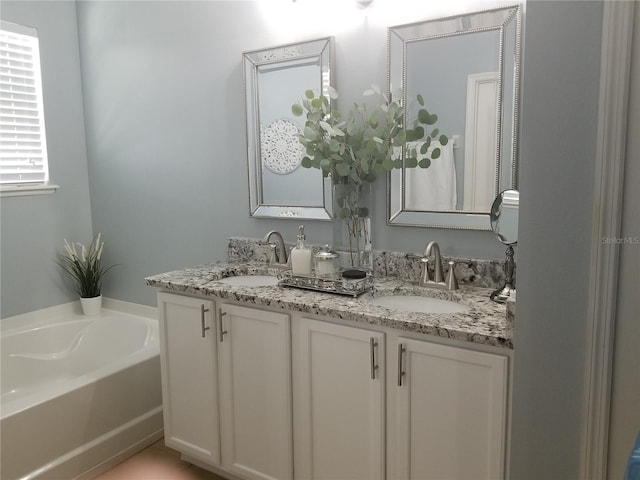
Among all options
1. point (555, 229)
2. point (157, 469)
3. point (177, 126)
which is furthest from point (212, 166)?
point (555, 229)

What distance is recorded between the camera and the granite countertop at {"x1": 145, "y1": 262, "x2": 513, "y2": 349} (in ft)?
4.94

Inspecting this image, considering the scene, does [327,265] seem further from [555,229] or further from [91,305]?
[91,305]

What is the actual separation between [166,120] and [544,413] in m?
2.35

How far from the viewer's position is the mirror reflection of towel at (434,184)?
2.00 meters

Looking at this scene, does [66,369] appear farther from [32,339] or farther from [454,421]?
[454,421]

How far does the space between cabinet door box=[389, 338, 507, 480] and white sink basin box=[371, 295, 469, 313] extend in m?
0.33

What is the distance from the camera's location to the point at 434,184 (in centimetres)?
204

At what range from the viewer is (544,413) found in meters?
1.22

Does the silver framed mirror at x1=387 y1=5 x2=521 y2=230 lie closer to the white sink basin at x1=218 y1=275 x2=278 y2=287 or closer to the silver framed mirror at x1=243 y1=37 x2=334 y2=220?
the silver framed mirror at x1=243 y1=37 x2=334 y2=220

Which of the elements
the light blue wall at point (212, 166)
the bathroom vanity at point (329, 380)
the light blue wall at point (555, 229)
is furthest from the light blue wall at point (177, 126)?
the light blue wall at point (555, 229)

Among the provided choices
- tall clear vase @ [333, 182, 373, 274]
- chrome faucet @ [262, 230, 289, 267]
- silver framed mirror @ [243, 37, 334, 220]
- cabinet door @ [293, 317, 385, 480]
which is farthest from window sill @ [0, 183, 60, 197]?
cabinet door @ [293, 317, 385, 480]

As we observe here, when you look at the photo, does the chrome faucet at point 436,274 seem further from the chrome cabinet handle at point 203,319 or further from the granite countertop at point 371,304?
the chrome cabinet handle at point 203,319

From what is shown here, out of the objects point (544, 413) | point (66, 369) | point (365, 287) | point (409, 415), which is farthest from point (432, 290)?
point (66, 369)

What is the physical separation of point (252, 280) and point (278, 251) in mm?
181
